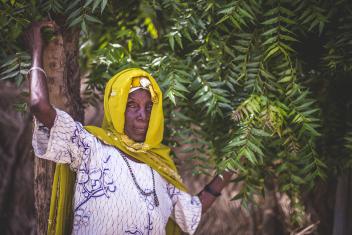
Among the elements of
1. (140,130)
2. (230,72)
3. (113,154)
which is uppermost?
(230,72)

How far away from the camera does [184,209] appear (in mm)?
2811

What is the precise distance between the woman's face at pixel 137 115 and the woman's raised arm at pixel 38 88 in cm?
49

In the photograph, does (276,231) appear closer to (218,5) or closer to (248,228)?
(248,228)

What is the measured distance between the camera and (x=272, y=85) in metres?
2.94

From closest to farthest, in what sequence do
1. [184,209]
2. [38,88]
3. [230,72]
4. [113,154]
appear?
[38,88], [113,154], [184,209], [230,72]

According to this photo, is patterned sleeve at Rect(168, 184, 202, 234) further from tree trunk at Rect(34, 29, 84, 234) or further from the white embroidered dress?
tree trunk at Rect(34, 29, 84, 234)

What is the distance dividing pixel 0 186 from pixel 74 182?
311cm

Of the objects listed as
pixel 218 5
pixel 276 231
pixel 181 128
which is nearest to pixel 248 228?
pixel 276 231

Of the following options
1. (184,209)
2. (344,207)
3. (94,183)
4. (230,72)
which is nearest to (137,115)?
(94,183)

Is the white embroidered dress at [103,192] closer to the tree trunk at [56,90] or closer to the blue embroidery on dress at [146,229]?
the blue embroidery on dress at [146,229]

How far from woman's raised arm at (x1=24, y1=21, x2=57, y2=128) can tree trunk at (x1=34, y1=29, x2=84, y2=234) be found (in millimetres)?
271

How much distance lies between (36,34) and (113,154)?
723mm

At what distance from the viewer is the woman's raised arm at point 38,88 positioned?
2.14 meters

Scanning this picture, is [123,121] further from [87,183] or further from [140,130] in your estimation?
[87,183]
